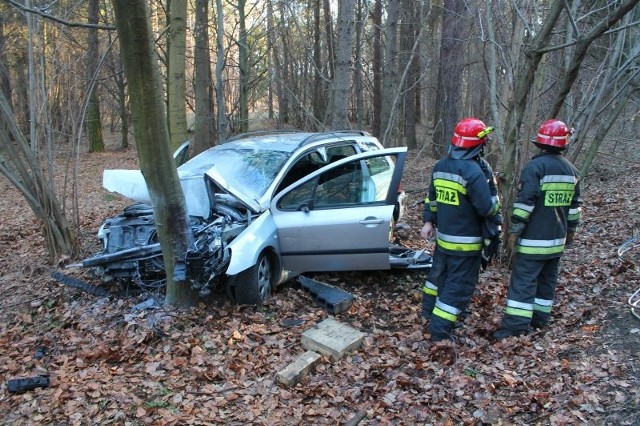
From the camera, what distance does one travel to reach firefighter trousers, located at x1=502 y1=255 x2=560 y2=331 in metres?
4.41

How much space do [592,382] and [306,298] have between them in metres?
2.99

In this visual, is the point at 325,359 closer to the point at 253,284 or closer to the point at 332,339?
the point at 332,339

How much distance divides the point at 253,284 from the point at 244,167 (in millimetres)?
1662

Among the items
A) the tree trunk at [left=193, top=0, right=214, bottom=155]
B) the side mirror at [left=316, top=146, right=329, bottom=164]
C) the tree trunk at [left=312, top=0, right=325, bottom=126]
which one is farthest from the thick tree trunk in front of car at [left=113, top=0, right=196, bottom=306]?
the tree trunk at [left=312, top=0, right=325, bottom=126]

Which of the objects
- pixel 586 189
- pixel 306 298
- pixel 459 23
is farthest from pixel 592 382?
pixel 459 23

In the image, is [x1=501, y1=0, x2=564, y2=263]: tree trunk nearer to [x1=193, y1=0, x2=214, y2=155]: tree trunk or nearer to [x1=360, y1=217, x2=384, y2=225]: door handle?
[x1=360, y1=217, x2=384, y2=225]: door handle

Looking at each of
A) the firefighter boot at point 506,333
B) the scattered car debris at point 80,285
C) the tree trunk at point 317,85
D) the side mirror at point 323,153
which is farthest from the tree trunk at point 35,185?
the tree trunk at point 317,85

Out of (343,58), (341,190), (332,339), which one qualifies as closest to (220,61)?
(343,58)

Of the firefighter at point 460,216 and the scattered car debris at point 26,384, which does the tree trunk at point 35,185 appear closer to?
the scattered car debris at point 26,384

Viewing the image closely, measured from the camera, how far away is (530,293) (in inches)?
173

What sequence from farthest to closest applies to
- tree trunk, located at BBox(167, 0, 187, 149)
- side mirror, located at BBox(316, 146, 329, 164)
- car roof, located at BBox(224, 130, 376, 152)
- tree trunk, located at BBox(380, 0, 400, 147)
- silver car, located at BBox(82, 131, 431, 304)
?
tree trunk, located at BBox(380, 0, 400, 147) → tree trunk, located at BBox(167, 0, 187, 149) → side mirror, located at BBox(316, 146, 329, 164) → car roof, located at BBox(224, 130, 376, 152) → silver car, located at BBox(82, 131, 431, 304)

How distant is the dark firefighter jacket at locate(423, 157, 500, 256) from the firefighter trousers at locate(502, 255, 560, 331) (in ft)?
1.59

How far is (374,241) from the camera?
5379 millimetres

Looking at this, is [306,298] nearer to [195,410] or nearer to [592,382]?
[195,410]
